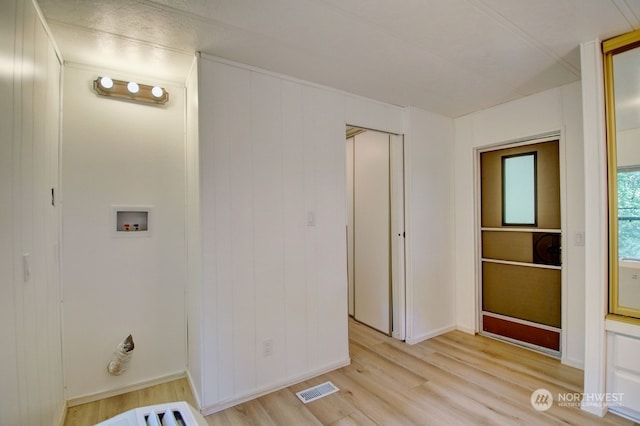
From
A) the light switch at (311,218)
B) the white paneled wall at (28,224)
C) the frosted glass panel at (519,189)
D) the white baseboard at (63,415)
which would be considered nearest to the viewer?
the white paneled wall at (28,224)

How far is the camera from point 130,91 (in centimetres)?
238

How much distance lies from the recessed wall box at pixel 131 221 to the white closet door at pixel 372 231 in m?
2.34

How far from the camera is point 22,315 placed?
54.5 inches

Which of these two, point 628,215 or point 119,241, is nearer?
point 628,215

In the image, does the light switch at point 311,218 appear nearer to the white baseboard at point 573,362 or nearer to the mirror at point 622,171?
the mirror at point 622,171

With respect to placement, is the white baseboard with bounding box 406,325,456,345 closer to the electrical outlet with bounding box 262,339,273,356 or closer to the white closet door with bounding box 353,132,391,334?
the white closet door with bounding box 353,132,391,334

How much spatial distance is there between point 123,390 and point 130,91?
7.49 ft

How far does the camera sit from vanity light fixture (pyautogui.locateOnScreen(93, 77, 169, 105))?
228 centimetres

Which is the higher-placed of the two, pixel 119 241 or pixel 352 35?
pixel 352 35

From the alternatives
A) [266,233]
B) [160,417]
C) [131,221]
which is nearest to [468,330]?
[266,233]

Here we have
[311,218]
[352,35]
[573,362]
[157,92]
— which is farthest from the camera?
[573,362]

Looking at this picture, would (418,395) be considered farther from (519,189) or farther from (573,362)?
(519,189)

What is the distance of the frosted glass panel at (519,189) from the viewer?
3.11 m

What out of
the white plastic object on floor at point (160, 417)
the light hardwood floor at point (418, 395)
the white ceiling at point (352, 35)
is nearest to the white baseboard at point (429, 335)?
the light hardwood floor at point (418, 395)
